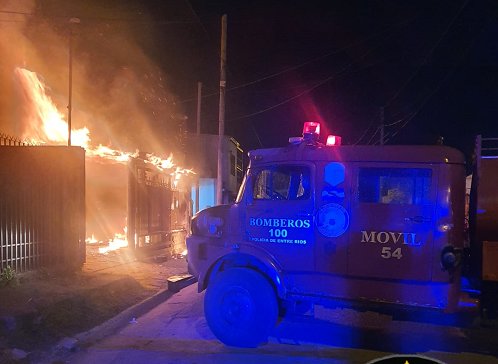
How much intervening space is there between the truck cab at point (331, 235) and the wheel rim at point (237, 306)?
0.01 meters

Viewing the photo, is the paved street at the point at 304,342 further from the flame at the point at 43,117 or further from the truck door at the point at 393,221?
the flame at the point at 43,117

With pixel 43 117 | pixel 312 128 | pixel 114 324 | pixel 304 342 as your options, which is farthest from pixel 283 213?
pixel 43 117

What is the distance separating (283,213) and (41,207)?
19.5ft

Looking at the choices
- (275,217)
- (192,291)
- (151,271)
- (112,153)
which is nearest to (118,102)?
(112,153)

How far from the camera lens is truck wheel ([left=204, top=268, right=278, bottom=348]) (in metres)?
5.66

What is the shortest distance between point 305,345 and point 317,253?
134cm

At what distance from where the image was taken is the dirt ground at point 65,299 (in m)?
5.80

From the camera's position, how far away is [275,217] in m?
5.72

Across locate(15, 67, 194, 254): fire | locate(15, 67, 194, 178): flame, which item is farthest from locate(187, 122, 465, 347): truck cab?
locate(15, 67, 194, 178): flame

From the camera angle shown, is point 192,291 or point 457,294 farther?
point 192,291

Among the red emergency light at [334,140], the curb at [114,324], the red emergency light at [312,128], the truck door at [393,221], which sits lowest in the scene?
the curb at [114,324]

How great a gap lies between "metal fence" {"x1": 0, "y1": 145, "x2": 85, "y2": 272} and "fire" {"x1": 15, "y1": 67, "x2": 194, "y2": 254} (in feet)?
11.3

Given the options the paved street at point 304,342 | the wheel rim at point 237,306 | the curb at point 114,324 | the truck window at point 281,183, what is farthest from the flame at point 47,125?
the wheel rim at point 237,306

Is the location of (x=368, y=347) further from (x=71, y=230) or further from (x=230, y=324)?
(x=71, y=230)
